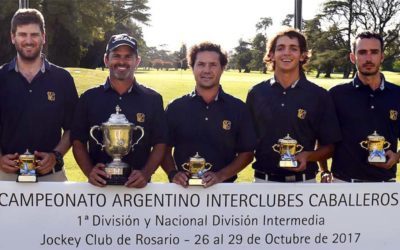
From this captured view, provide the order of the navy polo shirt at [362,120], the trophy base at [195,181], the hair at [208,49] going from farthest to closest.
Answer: the navy polo shirt at [362,120] → the hair at [208,49] → the trophy base at [195,181]

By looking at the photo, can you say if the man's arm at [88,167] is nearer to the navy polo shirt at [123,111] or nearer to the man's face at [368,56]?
the navy polo shirt at [123,111]

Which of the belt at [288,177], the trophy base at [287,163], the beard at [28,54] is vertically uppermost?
the beard at [28,54]

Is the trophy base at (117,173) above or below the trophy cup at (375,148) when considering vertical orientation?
below

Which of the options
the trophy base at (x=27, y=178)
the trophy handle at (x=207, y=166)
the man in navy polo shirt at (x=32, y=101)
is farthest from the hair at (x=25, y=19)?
the trophy handle at (x=207, y=166)

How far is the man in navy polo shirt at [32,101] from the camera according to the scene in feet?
15.6

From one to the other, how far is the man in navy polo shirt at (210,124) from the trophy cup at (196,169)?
0.23 meters

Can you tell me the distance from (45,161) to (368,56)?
292cm

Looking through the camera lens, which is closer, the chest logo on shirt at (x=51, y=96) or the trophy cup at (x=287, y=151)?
the trophy cup at (x=287, y=151)

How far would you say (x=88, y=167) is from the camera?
4.64m

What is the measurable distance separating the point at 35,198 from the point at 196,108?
1517mm

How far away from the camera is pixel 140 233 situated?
182 inches

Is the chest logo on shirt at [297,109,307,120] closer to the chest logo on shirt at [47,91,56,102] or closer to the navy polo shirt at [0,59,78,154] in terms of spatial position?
the navy polo shirt at [0,59,78,154]

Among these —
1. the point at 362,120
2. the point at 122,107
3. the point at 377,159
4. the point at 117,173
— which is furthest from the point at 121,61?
the point at 377,159

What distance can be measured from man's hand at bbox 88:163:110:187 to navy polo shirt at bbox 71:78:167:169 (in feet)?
1.09
